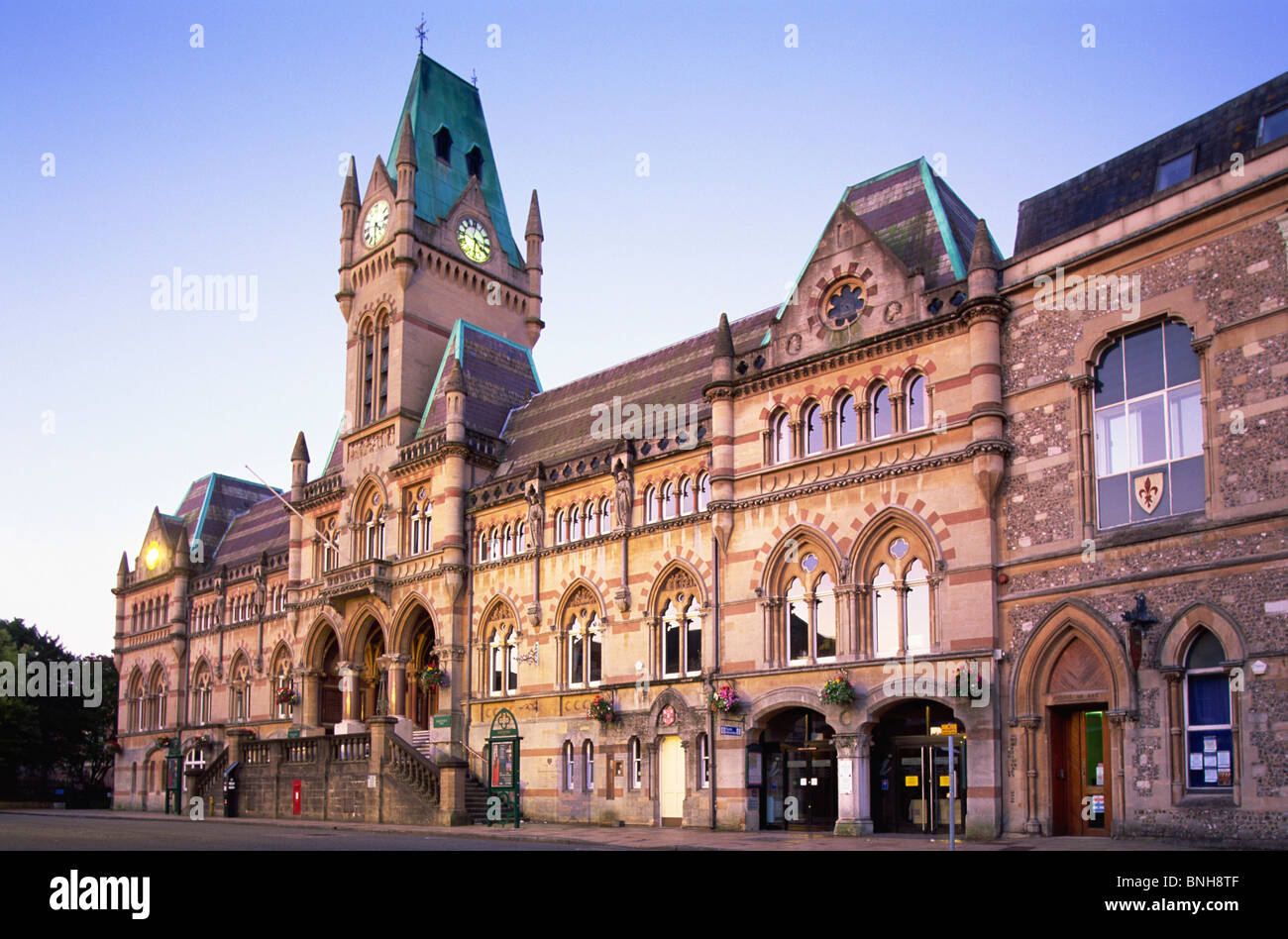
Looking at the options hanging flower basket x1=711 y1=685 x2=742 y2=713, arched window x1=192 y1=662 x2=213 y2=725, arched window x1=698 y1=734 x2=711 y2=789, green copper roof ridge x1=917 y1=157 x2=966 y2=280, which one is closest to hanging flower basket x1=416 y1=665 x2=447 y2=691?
arched window x1=698 y1=734 x2=711 y2=789

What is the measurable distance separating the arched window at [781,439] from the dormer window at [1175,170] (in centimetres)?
1158

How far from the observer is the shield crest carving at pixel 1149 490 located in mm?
26250

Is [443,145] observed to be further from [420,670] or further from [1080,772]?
[1080,772]

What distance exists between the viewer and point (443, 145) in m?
56.5

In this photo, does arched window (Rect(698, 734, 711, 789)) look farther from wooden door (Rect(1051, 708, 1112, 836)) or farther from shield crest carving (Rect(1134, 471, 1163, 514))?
shield crest carving (Rect(1134, 471, 1163, 514))

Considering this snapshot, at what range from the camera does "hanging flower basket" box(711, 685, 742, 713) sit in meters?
33.9

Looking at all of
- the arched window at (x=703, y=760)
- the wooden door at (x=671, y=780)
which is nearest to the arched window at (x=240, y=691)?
the wooden door at (x=671, y=780)

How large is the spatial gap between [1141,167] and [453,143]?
35.7m

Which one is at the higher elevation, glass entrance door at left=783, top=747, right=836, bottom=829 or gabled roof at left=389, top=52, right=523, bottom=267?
gabled roof at left=389, top=52, right=523, bottom=267

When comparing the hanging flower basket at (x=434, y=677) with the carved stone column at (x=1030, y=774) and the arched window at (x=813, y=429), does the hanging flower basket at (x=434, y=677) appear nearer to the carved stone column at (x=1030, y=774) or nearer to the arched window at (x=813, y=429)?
the arched window at (x=813, y=429)

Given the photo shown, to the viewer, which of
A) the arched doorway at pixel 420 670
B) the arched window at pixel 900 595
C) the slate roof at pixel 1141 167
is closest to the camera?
the slate roof at pixel 1141 167

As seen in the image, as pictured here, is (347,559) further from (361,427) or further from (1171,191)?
(1171,191)

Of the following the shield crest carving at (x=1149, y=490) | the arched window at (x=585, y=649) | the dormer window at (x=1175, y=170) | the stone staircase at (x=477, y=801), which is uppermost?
the dormer window at (x=1175, y=170)

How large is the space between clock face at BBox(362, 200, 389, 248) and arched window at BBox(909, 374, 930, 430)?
29599mm
